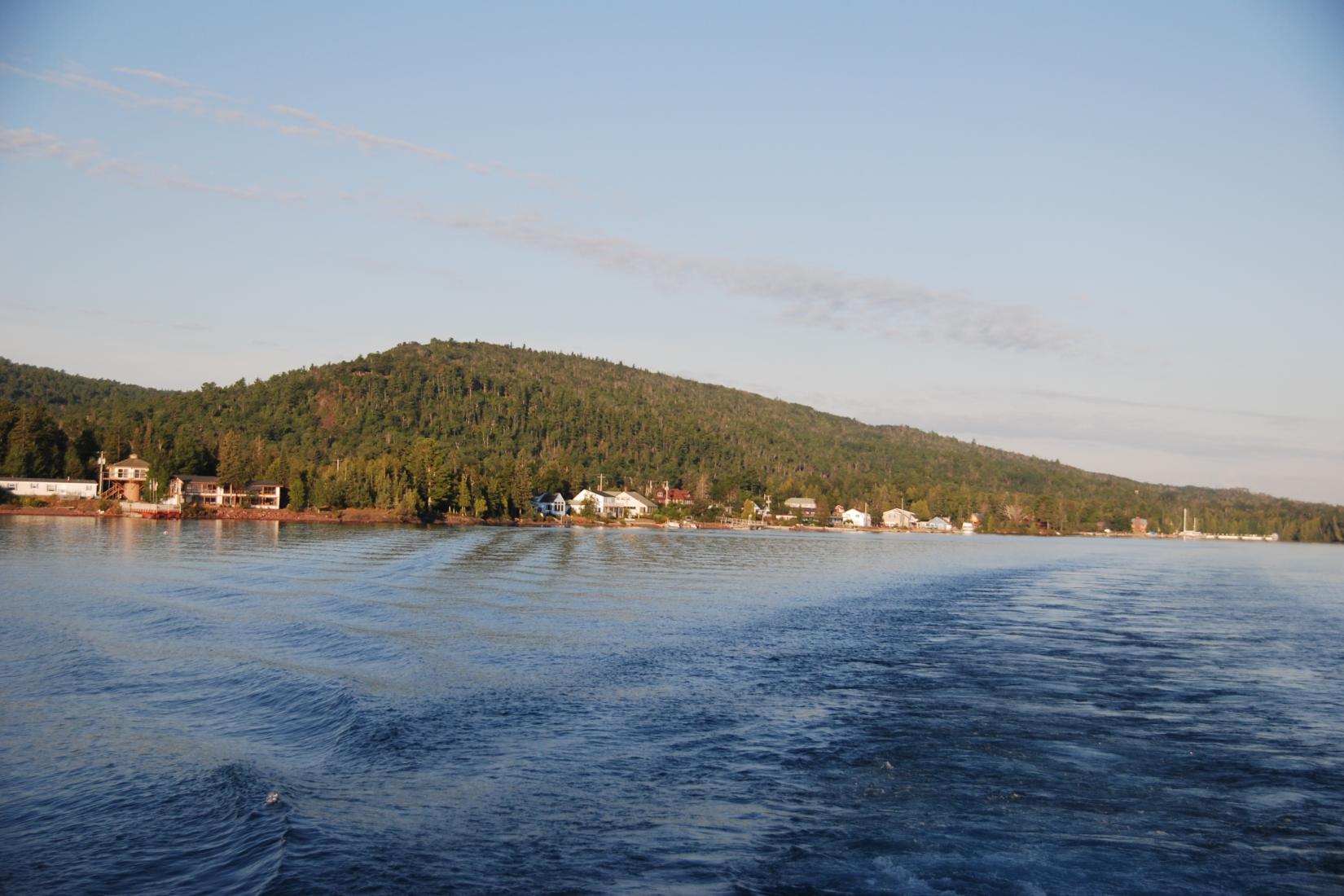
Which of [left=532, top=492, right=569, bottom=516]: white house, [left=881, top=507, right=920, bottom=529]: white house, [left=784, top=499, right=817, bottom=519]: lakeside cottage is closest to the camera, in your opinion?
[left=532, top=492, right=569, bottom=516]: white house

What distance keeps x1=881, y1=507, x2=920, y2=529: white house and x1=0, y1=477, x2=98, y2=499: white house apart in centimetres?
11142

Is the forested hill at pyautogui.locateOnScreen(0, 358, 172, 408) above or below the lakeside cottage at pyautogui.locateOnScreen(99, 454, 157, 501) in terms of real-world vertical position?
above

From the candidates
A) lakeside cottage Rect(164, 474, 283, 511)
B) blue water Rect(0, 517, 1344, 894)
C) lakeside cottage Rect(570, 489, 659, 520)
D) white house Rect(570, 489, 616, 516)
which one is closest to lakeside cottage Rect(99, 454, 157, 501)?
lakeside cottage Rect(164, 474, 283, 511)

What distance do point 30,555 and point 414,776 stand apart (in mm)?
35035

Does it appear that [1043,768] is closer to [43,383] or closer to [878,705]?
[878,705]

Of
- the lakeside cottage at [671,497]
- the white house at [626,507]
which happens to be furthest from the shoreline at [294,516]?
the lakeside cottage at [671,497]

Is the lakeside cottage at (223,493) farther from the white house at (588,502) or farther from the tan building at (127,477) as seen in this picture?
the white house at (588,502)

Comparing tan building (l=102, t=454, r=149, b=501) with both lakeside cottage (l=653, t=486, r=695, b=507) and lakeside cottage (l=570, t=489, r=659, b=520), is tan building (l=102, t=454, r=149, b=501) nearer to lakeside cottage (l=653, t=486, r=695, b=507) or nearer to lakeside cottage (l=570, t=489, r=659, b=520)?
lakeside cottage (l=570, t=489, r=659, b=520)

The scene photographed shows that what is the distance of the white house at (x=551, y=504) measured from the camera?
111438 millimetres

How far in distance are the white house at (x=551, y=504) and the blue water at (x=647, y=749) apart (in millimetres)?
84289

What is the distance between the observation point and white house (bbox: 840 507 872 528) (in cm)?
14488

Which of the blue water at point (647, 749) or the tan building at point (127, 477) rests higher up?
the tan building at point (127, 477)

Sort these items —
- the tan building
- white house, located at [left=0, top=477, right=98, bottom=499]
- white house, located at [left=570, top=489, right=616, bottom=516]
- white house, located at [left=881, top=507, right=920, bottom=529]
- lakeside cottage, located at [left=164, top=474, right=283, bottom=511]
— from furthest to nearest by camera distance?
white house, located at [left=881, top=507, right=920, bottom=529]
white house, located at [left=570, top=489, right=616, bottom=516]
lakeside cottage, located at [left=164, top=474, right=283, bottom=511]
the tan building
white house, located at [left=0, top=477, right=98, bottom=499]

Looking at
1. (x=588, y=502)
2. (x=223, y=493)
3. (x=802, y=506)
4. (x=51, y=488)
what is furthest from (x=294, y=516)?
(x=802, y=506)
